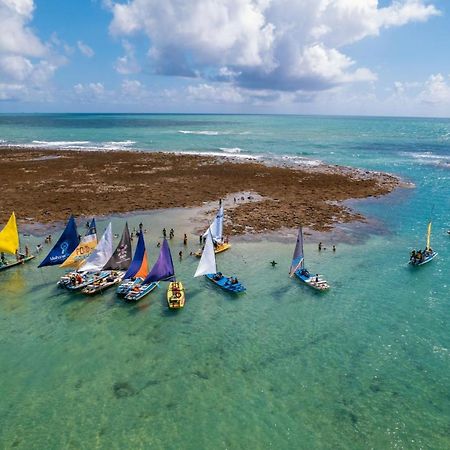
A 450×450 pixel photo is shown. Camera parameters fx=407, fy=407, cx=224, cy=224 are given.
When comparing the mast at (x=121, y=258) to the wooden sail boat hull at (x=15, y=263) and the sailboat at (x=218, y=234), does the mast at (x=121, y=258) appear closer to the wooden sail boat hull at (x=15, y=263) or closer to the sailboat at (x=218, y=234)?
the sailboat at (x=218, y=234)

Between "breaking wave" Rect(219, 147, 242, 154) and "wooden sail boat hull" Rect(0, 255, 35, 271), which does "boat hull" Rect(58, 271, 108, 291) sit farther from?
"breaking wave" Rect(219, 147, 242, 154)

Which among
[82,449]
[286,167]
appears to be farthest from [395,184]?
[82,449]

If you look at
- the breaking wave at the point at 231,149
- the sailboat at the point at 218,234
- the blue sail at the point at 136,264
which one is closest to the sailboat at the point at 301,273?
the sailboat at the point at 218,234

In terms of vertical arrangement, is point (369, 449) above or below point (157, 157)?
below

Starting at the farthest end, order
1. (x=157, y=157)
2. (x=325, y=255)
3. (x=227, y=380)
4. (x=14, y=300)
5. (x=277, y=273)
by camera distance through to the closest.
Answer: (x=157, y=157), (x=325, y=255), (x=277, y=273), (x=14, y=300), (x=227, y=380)

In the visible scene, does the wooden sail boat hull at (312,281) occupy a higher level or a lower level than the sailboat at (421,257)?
lower

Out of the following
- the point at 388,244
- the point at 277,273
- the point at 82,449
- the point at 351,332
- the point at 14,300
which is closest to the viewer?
the point at 82,449

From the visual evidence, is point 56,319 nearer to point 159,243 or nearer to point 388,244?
point 159,243
